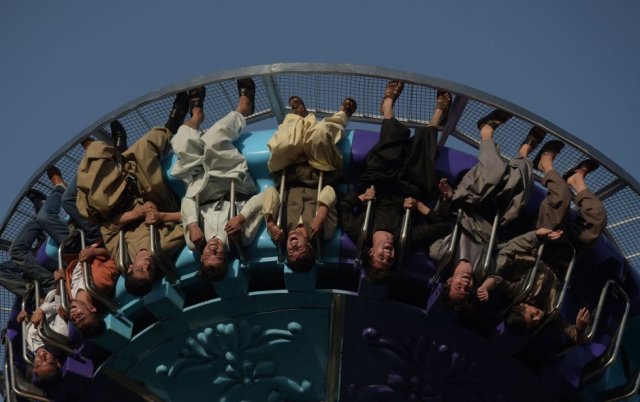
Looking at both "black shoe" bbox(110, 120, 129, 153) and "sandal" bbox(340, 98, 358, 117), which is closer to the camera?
"sandal" bbox(340, 98, 358, 117)

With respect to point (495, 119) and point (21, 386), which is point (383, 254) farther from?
point (21, 386)

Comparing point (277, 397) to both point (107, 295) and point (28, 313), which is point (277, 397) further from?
point (28, 313)

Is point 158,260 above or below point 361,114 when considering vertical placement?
below

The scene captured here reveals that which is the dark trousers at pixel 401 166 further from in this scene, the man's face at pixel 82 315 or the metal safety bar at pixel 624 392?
the man's face at pixel 82 315

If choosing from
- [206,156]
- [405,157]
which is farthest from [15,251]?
[405,157]

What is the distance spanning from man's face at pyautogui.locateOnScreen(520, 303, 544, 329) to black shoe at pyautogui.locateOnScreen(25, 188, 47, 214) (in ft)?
26.2

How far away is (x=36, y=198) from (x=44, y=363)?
10.1ft

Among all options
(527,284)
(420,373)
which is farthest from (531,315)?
(420,373)

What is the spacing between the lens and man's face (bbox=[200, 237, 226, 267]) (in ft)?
64.5

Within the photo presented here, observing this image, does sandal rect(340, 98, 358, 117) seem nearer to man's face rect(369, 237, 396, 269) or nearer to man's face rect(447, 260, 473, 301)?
man's face rect(369, 237, 396, 269)

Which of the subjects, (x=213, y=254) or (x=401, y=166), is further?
(x=401, y=166)

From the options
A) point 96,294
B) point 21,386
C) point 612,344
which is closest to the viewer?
point 96,294

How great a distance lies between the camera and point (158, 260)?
66.3 feet

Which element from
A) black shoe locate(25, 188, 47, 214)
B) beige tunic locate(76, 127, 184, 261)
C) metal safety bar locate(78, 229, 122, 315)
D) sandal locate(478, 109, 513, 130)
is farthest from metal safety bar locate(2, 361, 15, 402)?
sandal locate(478, 109, 513, 130)
